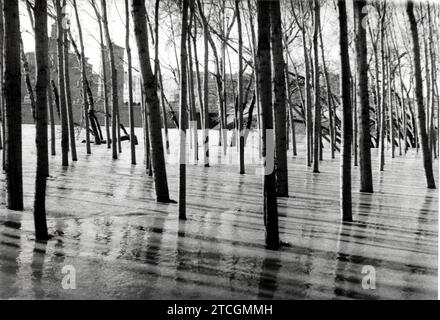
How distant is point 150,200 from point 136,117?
31588mm

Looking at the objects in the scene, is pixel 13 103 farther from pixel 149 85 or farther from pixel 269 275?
pixel 269 275

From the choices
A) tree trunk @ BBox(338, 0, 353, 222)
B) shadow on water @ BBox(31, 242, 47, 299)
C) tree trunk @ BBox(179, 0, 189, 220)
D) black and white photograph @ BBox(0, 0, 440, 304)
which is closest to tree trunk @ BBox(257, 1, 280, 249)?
black and white photograph @ BBox(0, 0, 440, 304)

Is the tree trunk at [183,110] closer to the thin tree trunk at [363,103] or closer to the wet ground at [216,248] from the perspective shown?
the wet ground at [216,248]

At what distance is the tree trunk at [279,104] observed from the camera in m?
8.21

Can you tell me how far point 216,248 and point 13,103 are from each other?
3.86 meters

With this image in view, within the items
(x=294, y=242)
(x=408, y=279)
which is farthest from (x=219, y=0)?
(x=408, y=279)

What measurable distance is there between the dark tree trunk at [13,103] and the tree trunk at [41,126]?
5.51 feet

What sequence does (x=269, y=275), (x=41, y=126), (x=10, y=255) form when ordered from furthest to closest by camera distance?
1. (x=41, y=126)
2. (x=10, y=255)
3. (x=269, y=275)

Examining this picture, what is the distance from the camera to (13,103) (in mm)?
6832

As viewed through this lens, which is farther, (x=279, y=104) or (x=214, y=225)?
(x=279, y=104)

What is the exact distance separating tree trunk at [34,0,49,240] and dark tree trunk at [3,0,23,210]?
1.68m

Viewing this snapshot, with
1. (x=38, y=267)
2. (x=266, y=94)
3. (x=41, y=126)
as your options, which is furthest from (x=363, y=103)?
(x=38, y=267)

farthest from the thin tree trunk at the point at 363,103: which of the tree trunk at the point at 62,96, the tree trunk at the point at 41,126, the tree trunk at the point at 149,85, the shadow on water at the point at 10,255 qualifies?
the tree trunk at the point at 62,96
